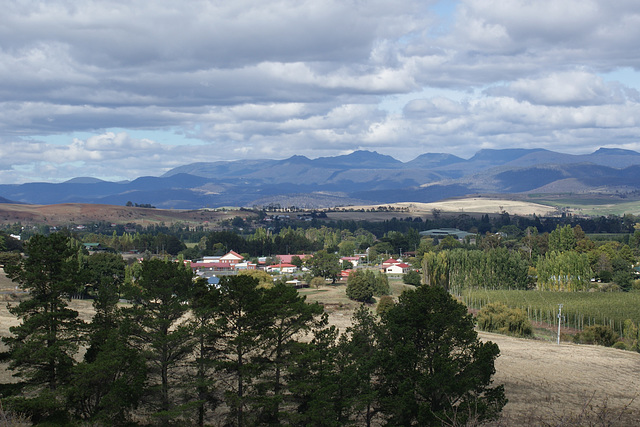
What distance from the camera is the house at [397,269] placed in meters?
122

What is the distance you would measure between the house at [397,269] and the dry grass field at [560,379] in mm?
58670

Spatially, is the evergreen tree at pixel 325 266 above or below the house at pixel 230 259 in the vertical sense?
above

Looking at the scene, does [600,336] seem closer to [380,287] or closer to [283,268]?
[380,287]

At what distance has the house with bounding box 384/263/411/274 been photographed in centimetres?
12212

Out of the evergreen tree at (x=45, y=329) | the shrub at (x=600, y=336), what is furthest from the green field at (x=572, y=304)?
the evergreen tree at (x=45, y=329)

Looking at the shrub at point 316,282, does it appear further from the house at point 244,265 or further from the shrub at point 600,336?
the shrub at point 600,336

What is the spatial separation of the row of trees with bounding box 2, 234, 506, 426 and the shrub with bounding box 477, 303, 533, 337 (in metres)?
34.8

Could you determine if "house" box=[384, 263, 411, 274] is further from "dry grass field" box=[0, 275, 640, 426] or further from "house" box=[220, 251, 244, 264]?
"dry grass field" box=[0, 275, 640, 426]

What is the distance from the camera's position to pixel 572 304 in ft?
262

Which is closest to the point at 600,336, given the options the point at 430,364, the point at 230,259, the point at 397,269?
the point at 430,364

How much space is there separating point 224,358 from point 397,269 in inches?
3669

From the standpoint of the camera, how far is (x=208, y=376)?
31.7 meters

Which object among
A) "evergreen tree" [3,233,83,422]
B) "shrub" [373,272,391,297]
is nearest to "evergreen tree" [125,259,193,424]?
"evergreen tree" [3,233,83,422]

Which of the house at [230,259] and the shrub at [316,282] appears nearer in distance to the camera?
the shrub at [316,282]
